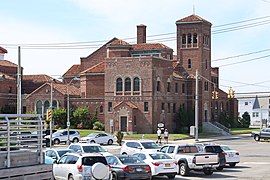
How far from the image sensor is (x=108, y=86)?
77375mm

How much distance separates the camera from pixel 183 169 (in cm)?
2917

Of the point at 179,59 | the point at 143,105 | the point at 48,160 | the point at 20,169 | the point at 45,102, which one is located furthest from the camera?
the point at 179,59

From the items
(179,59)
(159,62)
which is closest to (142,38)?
(179,59)

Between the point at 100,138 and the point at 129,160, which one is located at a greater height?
the point at 129,160

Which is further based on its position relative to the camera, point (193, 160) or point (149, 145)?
point (149, 145)

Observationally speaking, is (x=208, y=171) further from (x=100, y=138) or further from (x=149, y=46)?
(x=149, y=46)

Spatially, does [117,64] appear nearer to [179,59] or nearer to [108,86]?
[108,86]

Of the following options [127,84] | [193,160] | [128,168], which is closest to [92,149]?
[193,160]

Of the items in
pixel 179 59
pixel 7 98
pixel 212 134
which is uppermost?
pixel 179 59

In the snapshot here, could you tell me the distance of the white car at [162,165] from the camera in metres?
26.9

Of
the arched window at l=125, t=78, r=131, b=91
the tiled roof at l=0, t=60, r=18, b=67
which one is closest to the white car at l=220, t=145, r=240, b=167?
the arched window at l=125, t=78, r=131, b=91

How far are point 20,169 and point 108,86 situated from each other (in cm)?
6181

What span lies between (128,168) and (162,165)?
2.83 metres

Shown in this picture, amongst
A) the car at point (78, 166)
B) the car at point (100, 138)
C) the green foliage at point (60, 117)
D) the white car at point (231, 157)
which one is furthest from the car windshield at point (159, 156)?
the green foliage at point (60, 117)
